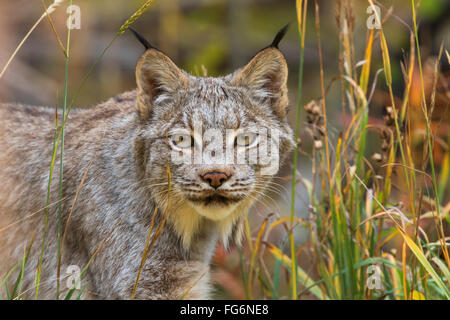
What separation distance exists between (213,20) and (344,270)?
800cm

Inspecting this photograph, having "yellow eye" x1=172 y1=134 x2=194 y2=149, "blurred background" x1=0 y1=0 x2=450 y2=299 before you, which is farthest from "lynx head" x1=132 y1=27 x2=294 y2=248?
"blurred background" x1=0 y1=0 x2=450 y2=299

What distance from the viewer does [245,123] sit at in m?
3.65

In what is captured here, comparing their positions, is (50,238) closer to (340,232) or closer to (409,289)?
(340,232)

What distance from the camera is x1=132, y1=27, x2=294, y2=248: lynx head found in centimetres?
341

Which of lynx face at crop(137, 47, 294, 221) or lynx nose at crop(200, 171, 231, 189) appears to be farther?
lynx face at crop(137, 47, 294, 221)

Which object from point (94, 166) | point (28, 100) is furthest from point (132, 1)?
point (94, 166)

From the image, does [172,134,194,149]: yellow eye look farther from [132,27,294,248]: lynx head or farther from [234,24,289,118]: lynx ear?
[234,24,289,118]: lynx ear

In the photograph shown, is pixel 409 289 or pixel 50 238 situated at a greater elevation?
pixel 50 238

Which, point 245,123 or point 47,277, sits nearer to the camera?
point 245,123

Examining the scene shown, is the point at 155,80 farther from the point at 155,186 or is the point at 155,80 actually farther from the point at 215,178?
the point at 215,178

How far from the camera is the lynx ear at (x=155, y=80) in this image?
3.59 metres
